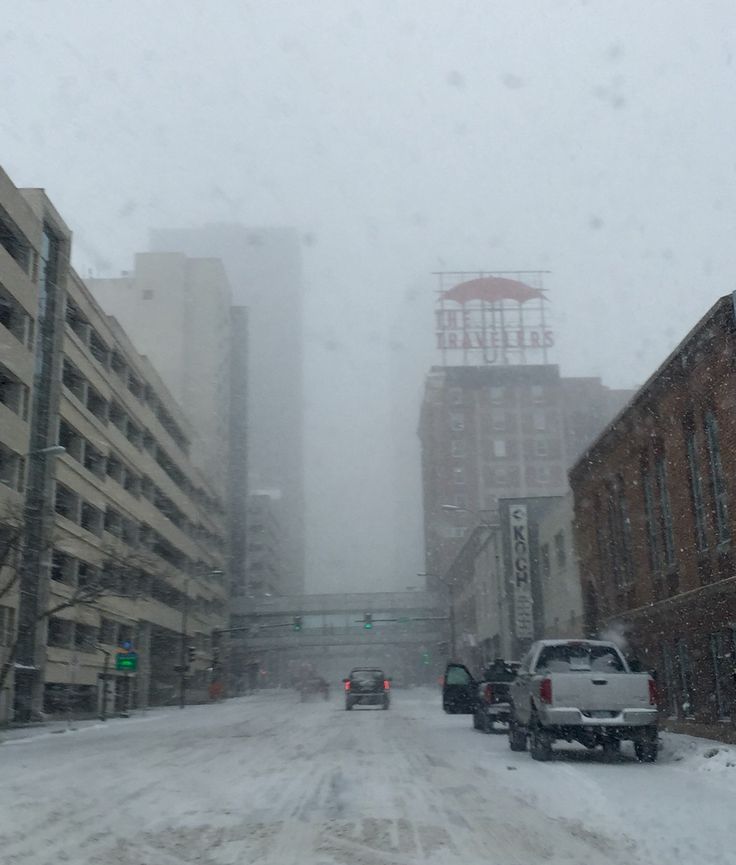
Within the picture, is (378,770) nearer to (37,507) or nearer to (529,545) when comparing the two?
(37,507)

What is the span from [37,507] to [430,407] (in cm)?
10131

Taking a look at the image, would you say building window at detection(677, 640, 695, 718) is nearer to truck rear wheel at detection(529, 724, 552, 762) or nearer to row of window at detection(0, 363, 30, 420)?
truck rear wheel at detection(529, 724, 552, 762)

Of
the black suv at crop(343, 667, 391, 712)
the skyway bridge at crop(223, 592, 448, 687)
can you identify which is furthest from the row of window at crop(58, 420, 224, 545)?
the skyway bridge at crop(223, 592, 448, 687)

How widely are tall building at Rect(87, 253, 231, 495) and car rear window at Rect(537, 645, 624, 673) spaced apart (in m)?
95.2

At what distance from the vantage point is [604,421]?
13362 centimetres

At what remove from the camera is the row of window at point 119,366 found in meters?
51.3

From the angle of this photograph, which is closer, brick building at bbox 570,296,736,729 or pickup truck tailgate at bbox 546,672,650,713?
pickup truck tailgate at bbox 546,672,650,713

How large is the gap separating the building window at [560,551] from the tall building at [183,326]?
67.8 m

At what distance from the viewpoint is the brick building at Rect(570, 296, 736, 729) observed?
21.0 m

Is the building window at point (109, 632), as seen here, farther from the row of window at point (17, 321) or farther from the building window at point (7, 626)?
the row of window at point (17, 321)

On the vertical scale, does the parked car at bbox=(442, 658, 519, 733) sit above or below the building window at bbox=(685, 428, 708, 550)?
below

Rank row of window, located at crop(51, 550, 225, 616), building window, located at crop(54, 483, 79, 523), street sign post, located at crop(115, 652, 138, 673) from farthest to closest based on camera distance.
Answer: building window, located at crop(54, 483, 79, 523), row of window, located at crop(51, 550, 225, 616), street sign post, located at crop(115, 652, 138, 673)

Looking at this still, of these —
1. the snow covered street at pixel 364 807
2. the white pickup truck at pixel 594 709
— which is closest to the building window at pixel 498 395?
the snow covered street at pixel 364 807

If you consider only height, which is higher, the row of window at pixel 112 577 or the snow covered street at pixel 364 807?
the row of window at pixel 112 577
